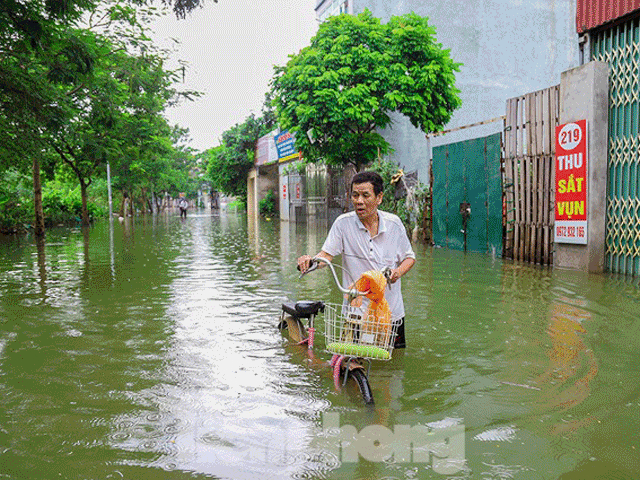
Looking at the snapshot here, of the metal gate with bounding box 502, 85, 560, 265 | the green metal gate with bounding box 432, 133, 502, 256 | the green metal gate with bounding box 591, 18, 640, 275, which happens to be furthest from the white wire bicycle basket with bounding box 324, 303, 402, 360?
the green metal gate with bounding box 432, 133, 502, 256

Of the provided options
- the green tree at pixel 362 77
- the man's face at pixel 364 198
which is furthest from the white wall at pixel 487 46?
the man's face at pixel 364 198

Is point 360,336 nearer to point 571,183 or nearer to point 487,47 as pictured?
point 571,183

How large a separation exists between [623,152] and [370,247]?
6677 mm

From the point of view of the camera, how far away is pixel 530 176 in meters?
11.2

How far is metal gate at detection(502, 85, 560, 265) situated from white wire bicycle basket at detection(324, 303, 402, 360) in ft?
24.9

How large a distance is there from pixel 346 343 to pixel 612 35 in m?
8.44

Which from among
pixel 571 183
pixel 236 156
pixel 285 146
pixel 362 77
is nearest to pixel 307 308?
pixel 571 183

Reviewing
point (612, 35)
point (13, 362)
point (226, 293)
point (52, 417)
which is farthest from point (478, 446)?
point (612, 35)

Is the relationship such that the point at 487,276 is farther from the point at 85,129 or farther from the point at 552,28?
the point at 552,28

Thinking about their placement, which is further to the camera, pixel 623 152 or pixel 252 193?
pixel 252 193

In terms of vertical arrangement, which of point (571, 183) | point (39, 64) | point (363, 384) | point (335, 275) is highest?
point (39, 64)

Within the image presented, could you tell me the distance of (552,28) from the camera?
989 inches

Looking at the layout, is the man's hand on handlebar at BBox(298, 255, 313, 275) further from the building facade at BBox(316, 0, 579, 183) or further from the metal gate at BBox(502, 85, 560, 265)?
the building facade at BBox(316, 0, 579, 183)

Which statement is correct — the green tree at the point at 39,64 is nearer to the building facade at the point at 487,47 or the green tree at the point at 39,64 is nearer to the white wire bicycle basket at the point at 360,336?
the white wire bicycle basket at the point at 360,336
